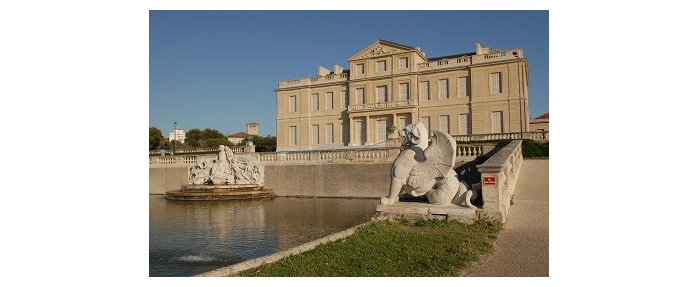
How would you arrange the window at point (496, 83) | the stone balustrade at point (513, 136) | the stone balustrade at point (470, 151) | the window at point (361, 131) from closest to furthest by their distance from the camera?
the stone balustrade at point (470, 151) < the stone balustrade at point (513, 136) < the window at point (496, 83) < the window at point (361, 131)

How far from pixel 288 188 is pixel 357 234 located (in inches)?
404

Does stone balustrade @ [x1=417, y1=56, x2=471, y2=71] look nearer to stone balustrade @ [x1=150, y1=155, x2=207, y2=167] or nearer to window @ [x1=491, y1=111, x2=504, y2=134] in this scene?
window @ [x1=491, y1=111, x2=504, y2=134]

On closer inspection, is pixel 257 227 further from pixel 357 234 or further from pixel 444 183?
pixel 444 183

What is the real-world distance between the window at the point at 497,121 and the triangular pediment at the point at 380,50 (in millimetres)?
7429

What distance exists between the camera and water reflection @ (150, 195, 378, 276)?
5547 millimetres

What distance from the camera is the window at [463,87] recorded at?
30050 mm

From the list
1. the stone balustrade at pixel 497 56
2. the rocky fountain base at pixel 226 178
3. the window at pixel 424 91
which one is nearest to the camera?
the rocky fountain base at pixel 226 178

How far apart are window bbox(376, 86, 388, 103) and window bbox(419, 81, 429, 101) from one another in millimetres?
2643

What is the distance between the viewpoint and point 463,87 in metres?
30.2

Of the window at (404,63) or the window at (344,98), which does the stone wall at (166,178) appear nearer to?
the window at (344,98)

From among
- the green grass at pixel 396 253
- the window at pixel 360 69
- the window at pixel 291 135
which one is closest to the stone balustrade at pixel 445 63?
the window at pixel 360 69

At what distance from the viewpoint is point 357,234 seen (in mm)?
5473

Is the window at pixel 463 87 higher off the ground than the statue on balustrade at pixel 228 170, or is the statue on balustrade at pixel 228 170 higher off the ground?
the window at pixel 463 87

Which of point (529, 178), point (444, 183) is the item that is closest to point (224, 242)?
point (444, 183)
